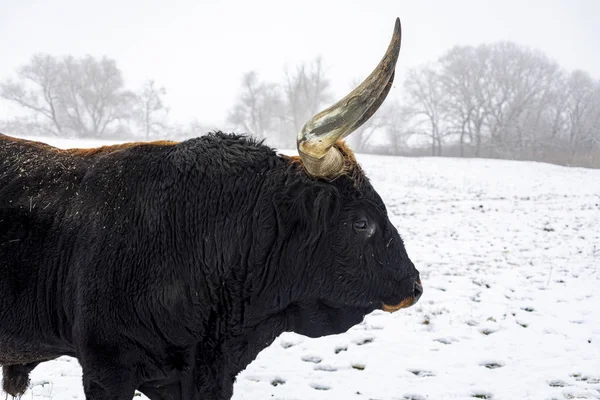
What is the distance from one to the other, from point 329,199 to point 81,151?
184 centimetres

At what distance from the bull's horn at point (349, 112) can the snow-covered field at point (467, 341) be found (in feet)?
9.17

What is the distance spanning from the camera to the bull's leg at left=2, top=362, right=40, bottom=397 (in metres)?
3.63

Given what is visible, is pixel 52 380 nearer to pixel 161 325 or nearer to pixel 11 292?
pixel 11 292

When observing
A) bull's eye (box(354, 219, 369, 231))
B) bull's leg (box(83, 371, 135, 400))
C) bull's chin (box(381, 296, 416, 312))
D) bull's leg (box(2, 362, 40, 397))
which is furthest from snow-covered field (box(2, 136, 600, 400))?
bull's eye (box(354, 219, 369, 231))

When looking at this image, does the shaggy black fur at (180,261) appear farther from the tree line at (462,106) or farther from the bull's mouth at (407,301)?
the tree line at (462,106)

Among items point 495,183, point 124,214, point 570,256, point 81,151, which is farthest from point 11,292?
point 495,183

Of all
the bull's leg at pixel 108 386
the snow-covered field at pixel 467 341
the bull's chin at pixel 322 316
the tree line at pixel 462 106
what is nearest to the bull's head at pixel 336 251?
the bull's chin at pixel 322 316

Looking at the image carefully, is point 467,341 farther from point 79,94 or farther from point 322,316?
point 79,94

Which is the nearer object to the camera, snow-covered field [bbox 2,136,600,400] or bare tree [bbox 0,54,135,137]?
snow-covered field [bbox 2,136,600,400]

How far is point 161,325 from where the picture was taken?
2.75 m

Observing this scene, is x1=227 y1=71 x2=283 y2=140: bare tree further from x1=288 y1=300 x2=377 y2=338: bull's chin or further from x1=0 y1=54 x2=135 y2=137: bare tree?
x1=288 y1=300 x2=377 y2=338: bull's chin

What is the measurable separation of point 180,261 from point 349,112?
4.50 ft

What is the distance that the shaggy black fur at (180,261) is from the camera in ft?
8.90

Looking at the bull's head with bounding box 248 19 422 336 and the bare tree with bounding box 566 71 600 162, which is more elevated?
the bare tree with bounding box 566 71 600 162
